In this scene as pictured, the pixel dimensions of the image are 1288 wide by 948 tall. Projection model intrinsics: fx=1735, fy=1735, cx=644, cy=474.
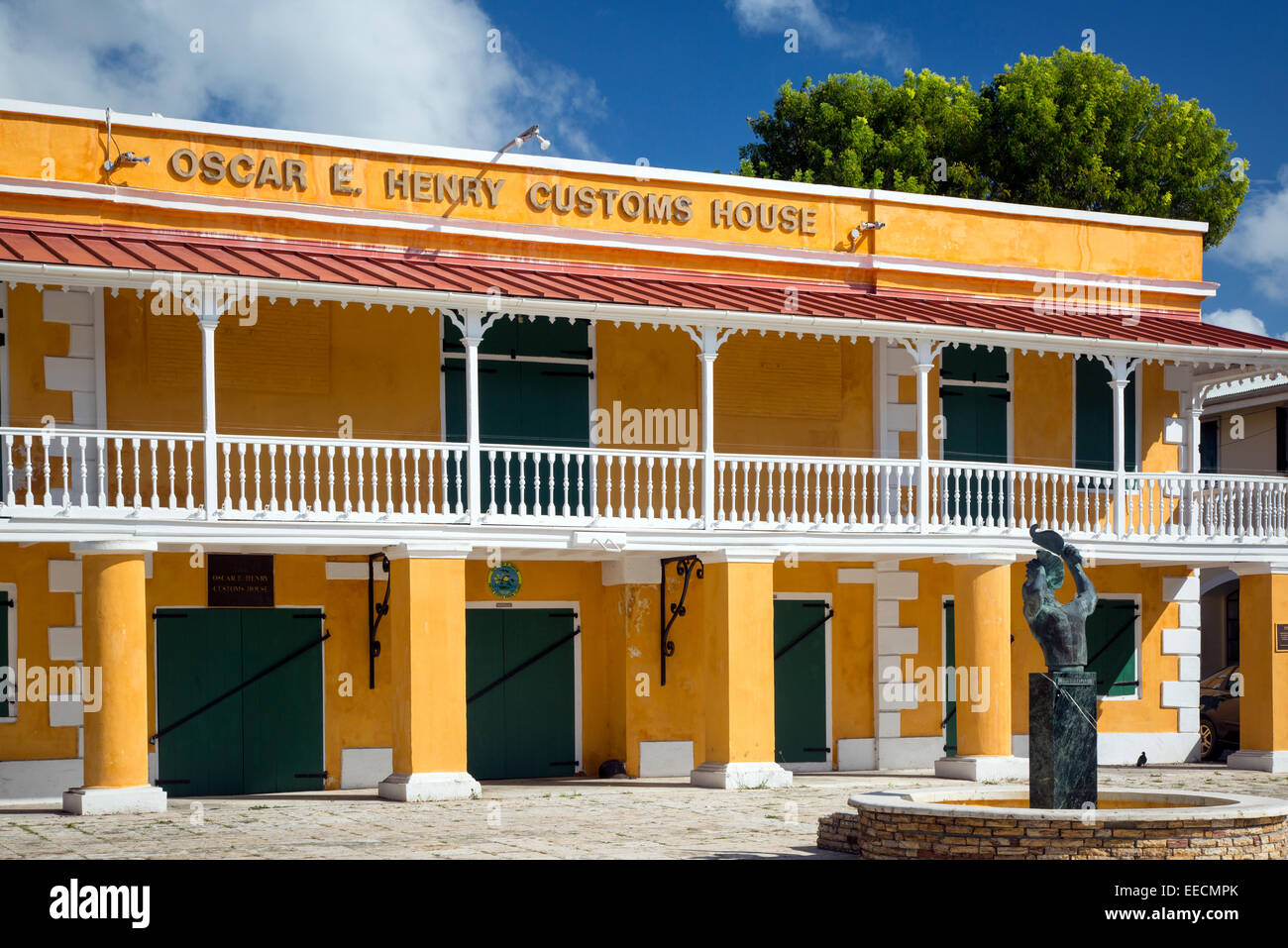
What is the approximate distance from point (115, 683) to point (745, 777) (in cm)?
645

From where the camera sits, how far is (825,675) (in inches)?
835

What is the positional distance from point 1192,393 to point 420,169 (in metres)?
10.6

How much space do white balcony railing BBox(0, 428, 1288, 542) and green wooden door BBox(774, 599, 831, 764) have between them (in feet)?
4.56

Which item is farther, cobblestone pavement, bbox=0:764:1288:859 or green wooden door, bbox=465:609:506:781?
green wooden door, bbox=465:609:506:781

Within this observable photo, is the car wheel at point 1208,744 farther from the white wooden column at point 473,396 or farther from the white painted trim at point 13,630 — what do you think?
the white painted trim at point 13,630

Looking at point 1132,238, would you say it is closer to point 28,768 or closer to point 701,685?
point 701,685

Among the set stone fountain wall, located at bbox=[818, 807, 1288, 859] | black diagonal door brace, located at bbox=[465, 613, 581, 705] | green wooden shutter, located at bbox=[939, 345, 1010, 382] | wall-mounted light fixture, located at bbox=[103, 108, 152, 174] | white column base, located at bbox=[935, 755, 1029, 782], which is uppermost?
wall-mounted light fixture, located at bbox=[103, 108, 152, 174]

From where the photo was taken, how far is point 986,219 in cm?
2266

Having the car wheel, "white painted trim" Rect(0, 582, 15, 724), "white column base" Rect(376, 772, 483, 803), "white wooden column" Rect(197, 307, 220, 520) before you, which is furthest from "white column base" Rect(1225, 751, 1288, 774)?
"white painted trim" Rect(0, 582, 15, 724)

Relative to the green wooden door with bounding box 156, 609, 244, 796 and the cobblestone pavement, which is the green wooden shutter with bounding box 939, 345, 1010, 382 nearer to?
the cobblestone pavement

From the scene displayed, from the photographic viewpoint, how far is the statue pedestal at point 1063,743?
12062mm

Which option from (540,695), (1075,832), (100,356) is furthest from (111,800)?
(1075,832)

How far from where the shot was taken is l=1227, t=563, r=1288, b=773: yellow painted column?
20984 mm

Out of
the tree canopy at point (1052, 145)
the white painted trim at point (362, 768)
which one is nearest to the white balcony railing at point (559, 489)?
the white painted trim at point (362, 768)
